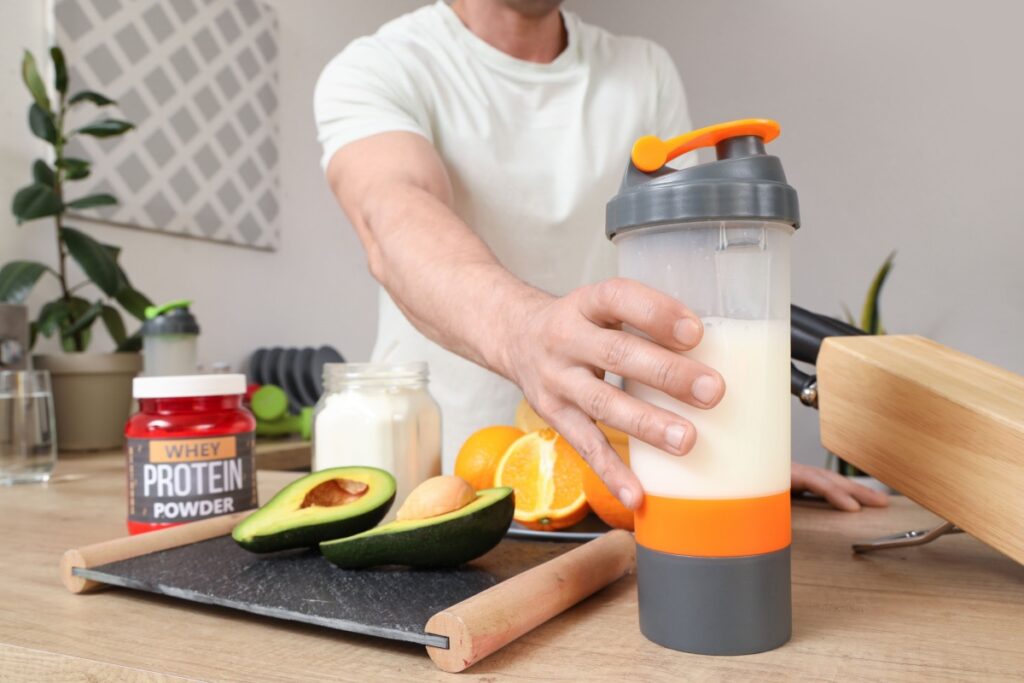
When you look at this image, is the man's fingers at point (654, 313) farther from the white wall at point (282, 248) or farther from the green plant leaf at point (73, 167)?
the white wall at point (282, 248)

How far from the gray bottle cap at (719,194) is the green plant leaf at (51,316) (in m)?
1.80

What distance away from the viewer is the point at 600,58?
1.49 meters

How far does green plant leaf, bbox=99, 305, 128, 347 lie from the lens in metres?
2.00

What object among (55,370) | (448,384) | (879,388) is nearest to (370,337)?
(55,370)

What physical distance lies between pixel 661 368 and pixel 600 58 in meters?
1.16

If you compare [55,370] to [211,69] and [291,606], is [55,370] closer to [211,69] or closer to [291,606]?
[211,69]

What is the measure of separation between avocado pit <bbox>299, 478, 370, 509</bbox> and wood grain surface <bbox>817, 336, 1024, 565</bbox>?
1.30ft

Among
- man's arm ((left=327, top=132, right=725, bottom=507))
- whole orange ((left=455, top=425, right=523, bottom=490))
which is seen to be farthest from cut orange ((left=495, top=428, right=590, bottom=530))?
man's arm ((left=327, top=132, right=725, bottom=507))

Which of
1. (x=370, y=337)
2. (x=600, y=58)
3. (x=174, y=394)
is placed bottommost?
(x=370, y=337)

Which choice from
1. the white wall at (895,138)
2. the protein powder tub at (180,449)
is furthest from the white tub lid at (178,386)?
the white wall at (895,138)

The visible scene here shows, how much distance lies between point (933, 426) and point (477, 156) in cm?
91

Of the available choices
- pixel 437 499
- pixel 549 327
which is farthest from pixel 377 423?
pixel 549 327

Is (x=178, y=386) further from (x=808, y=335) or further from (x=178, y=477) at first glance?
(x=808, y=335)

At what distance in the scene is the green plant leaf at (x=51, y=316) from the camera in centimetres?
190
